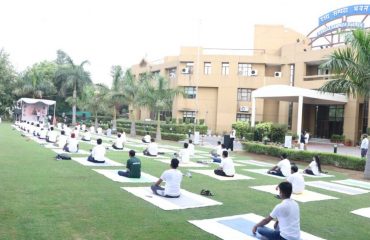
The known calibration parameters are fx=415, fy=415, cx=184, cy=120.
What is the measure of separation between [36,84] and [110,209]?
179 feet

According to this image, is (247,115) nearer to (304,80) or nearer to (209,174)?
(304,80)

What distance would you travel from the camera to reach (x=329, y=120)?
1671 inches

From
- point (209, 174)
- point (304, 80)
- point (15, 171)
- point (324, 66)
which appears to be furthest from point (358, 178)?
point (304, 80)

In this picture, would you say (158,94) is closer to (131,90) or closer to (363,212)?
(131,90)

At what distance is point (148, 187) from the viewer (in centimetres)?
1117

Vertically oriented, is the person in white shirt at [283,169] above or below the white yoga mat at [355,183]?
above

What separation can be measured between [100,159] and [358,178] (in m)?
10.3

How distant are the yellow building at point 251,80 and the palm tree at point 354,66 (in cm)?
2621

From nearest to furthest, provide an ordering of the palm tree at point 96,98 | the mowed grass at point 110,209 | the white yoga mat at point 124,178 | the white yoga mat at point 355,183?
the mowed grass at point 110,209 → the white yoga mat at point 124,178 → the white yoga mat at point 355,183 → the palm tree at point 96,98

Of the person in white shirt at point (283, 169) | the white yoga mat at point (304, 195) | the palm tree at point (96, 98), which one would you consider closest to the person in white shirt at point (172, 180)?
the white yoga mat at point (304, 195)

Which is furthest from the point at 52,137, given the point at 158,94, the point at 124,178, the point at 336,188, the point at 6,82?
the point at 6,82

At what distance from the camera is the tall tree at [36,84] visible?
57.9 m

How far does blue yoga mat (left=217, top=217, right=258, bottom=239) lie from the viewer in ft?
24.7

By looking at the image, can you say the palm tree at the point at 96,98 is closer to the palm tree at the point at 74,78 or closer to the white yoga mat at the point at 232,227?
the palm tree at the point at 74,78
